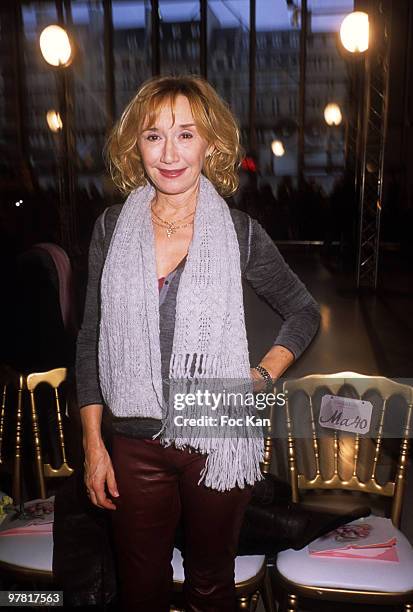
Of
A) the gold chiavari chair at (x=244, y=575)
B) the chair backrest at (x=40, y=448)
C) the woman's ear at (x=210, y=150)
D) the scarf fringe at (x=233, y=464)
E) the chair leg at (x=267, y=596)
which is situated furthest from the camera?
the chair backrest at (x=40, y=448)

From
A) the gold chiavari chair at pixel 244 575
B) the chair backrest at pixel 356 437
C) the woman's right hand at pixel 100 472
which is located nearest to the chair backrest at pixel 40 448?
the gold chiavari chair at pixel 244 575

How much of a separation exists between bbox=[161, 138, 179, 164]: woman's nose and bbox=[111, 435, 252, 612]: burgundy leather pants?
634 millimetres

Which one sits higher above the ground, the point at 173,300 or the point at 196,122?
the point at 196,122

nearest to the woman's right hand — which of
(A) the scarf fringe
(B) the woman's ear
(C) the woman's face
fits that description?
(A) the scarf fringe

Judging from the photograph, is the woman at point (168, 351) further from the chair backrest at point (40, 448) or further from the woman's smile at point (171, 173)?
the chair backrest at point (40, 448)

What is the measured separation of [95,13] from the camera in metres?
11.8

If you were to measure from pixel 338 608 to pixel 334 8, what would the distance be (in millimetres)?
12327

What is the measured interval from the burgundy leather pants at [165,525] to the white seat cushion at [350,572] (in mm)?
264

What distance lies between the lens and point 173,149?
1286 mm

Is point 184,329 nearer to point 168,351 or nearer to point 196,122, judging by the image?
point 168,351

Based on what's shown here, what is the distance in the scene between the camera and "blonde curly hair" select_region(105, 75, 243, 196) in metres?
1.29

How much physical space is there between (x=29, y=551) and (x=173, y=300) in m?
0.86

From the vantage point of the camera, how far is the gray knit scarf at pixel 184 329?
129 cm

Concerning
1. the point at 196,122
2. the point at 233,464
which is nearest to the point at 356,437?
the point at 233,464
